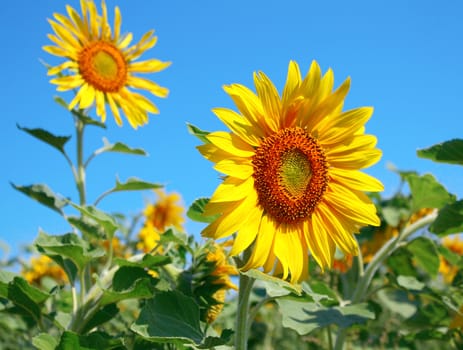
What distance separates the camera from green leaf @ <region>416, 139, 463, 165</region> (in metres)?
2.97

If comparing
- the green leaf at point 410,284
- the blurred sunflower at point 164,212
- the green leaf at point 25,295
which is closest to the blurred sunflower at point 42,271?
the blurred sunflower at point 164,212

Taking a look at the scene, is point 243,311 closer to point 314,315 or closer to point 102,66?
point 314,315

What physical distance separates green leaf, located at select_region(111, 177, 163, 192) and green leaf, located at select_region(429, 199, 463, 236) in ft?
5.13

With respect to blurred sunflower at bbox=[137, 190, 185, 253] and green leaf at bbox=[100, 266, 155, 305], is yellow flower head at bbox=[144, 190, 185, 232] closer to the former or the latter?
blurred sunflower at bbox=[137, 190, 185, 253]

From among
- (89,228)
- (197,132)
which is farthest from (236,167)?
(89,228)

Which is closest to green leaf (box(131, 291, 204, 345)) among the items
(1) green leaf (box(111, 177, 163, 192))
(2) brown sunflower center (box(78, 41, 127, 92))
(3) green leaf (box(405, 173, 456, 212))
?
(1) green leaf (box(111, 177, 163, 192))

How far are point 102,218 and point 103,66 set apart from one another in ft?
6.97

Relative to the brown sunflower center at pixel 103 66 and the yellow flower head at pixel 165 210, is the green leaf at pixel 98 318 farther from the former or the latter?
the yellow flower head at pixel 165 210

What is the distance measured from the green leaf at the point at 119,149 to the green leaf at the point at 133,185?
31cm

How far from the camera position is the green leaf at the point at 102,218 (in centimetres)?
288

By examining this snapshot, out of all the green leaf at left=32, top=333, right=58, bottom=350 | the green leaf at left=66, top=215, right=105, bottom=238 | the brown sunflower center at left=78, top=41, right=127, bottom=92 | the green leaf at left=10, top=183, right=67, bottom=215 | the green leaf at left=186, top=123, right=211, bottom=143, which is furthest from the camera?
the brown sunflower center at left=78, top=41, right=127, bottom=92

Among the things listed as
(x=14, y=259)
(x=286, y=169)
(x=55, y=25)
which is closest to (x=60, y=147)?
(x=55, y=25)

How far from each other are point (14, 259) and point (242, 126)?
197 inches

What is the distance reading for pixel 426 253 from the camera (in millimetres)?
3850
